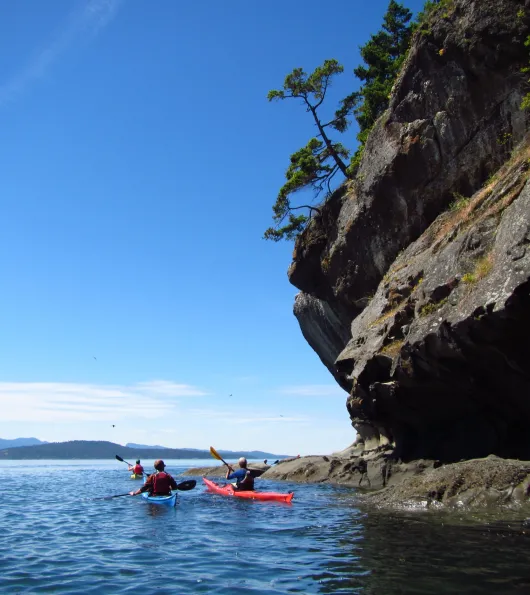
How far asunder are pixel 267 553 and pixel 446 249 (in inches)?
506

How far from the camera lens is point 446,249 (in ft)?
61.7

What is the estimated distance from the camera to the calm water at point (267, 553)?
7.83m

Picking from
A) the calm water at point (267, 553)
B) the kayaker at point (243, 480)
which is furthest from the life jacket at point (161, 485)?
the kayaker at point (243, 480)

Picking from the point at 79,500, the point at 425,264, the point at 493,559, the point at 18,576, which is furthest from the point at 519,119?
the point at 79,500

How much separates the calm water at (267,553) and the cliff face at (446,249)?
5.36 meters

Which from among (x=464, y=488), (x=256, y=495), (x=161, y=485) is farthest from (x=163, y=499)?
(x=464, y=488)

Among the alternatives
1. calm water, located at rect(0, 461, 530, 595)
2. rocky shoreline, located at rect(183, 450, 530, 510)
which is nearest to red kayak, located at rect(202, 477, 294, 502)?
calm water, located at rect(0, 461, 530, 595)

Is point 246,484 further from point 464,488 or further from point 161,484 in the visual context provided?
point 464,488

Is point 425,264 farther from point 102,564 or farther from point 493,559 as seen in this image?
point 102,564

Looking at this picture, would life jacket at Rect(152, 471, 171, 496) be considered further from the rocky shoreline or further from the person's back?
the rocky shoreline

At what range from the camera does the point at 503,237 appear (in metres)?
14.8

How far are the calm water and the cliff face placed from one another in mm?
5363

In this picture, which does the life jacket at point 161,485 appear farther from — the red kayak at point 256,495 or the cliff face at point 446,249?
the cliff face at point 446,249

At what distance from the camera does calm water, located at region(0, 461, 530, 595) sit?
7828 millimetres
